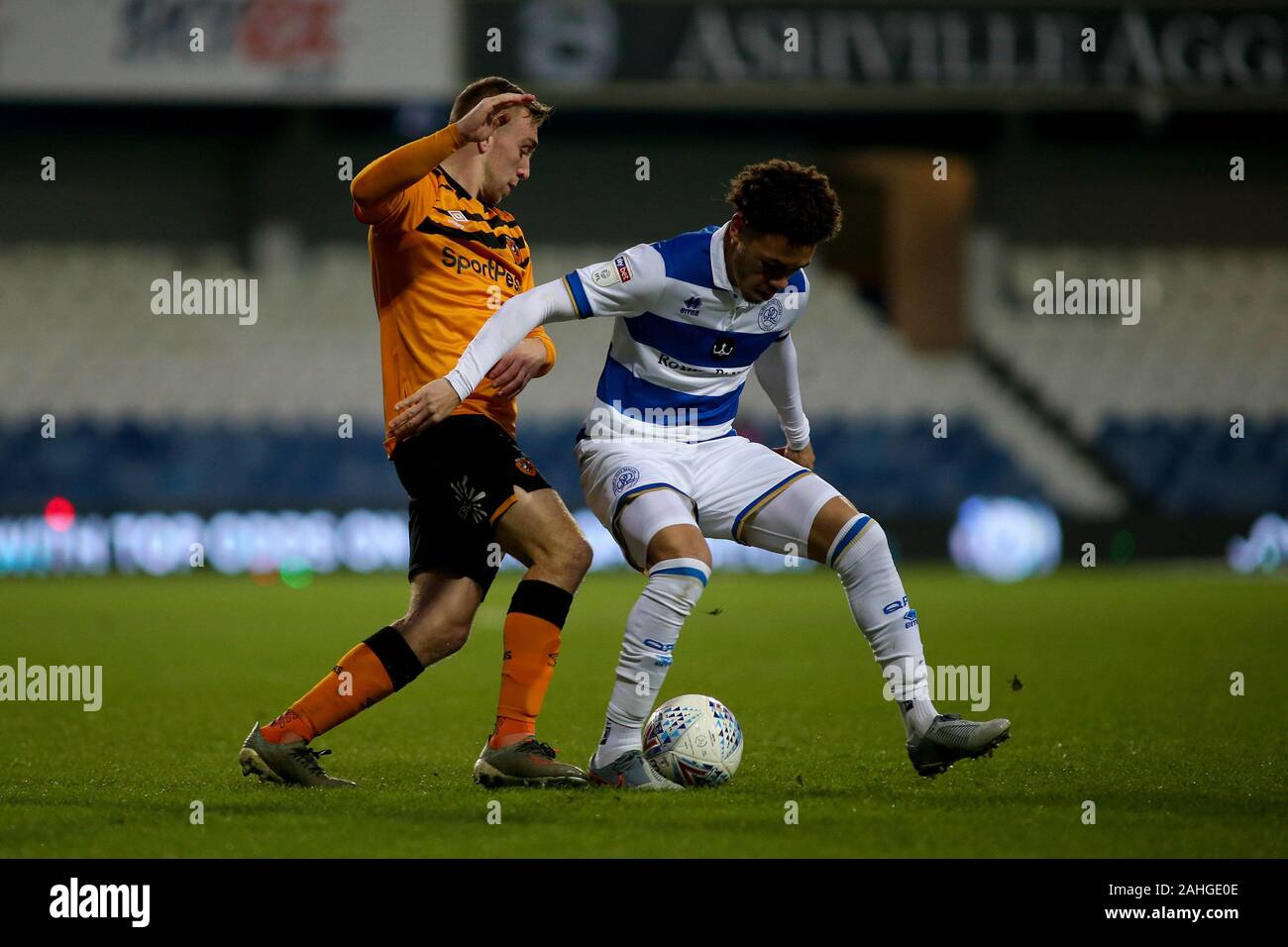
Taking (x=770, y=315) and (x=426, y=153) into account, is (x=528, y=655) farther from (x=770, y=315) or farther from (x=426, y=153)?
(x=426, y=153)

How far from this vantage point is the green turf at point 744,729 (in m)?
4.11

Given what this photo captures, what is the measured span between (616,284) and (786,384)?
36.8 inches

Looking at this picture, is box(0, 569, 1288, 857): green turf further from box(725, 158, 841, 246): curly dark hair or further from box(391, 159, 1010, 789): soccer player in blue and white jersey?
box(725, 158, 841, 246): curly dark hair

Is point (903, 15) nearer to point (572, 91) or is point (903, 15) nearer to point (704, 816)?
point (572, 91)

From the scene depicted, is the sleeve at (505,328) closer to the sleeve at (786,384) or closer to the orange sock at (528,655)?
the orange sock at (528,655)

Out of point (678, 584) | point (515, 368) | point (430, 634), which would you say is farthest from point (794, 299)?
point (430, 634)

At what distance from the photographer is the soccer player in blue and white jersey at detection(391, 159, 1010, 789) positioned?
4.87 metres

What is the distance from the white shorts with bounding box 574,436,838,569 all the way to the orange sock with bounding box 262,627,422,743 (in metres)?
0.77

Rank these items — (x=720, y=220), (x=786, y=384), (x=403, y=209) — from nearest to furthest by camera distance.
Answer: (x=403, y=209), (x=786, y=384), (x=720, y=220)

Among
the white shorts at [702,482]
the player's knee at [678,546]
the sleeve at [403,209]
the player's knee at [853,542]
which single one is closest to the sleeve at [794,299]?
the white shorts at [702,482]

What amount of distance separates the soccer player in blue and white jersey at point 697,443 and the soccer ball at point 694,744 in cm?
9

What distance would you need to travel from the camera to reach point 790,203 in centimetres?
491

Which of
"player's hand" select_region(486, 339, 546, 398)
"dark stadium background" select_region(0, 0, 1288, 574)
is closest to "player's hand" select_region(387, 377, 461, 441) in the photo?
"player's hand" select_region(486, 339, 546, 398)
